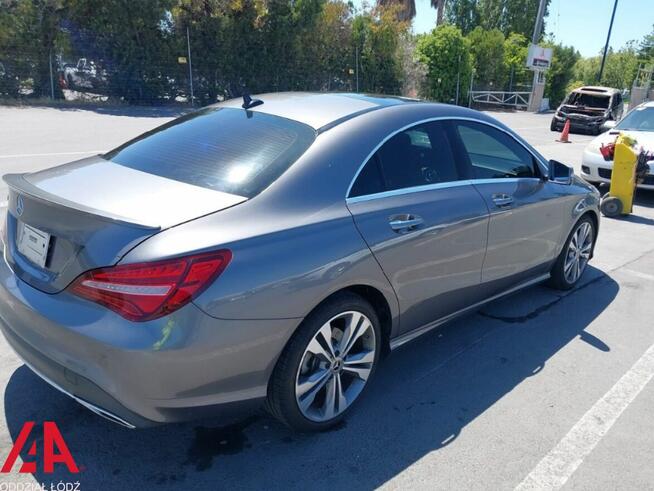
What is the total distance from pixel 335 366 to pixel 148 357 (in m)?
1.03

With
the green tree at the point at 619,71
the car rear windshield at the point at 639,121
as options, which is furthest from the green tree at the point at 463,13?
the car rear windshield at the point at 639,121

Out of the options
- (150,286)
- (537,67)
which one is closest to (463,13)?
(537,67)

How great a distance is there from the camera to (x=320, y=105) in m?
3.39

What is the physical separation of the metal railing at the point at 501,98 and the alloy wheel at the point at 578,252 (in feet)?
96.4

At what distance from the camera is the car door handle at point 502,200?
3786 mm

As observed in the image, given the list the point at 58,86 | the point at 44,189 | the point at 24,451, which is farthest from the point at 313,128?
the point at 58,86

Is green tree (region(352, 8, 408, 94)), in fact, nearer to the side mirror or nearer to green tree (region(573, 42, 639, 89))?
the side mirror

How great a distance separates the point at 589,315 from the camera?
460 cm

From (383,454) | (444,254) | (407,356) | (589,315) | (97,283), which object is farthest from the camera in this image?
(589,315)

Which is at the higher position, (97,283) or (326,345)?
(97,283)

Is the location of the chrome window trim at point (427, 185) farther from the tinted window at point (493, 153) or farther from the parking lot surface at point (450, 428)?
the parking lot surface at point (450, 428)

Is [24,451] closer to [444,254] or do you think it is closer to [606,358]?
[444,254]

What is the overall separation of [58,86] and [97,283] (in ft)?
63.2

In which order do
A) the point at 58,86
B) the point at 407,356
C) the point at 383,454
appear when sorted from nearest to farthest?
the point at 383,454 < the point at 407,356 < the point at 58,86
